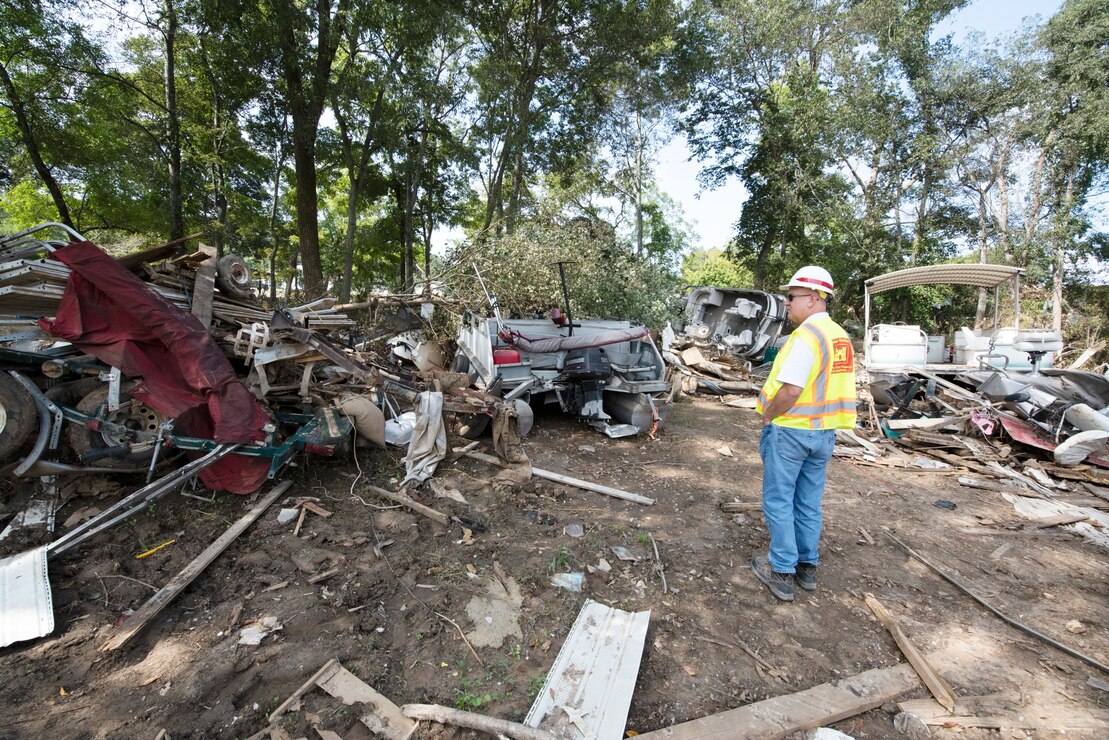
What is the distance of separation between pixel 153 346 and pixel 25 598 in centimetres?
168

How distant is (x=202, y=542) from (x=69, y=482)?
4.14 ft

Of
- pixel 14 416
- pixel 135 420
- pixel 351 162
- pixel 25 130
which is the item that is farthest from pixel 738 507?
pixel 351 162

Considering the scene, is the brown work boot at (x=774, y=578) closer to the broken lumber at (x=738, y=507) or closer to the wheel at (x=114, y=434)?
the broken lumber at (x=738, y=507)

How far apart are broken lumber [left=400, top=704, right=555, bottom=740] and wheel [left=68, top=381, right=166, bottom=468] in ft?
9.28

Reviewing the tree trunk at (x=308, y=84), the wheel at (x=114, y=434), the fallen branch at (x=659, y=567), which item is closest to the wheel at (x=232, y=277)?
the wheel at (x=114, y=434)

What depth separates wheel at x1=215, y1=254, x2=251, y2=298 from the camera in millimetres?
4031

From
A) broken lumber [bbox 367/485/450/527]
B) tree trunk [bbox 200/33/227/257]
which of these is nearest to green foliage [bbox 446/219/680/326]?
broken lumber [bbox 367/485/450/527]

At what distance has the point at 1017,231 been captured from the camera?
1711 cm

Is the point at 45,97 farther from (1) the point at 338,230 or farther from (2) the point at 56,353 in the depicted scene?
(1) the point at 338,230

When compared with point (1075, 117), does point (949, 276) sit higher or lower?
lower

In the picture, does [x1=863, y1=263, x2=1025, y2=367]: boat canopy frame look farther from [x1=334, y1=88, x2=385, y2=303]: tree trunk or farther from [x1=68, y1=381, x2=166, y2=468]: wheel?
[x1=334, y1=88, x2=385, y2=303]: tree trunk

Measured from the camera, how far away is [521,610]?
283cm

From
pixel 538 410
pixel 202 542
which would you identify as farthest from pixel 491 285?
pixel 202 542

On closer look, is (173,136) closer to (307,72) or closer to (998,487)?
(307,72)
